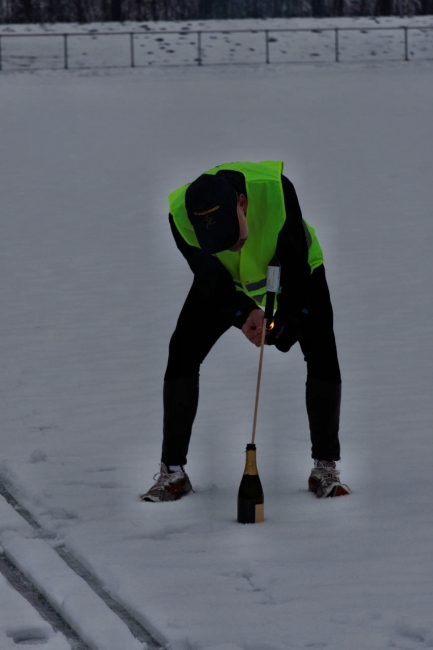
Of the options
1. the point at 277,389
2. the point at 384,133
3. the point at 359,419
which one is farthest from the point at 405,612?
the point at 384,133

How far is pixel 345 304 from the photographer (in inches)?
381

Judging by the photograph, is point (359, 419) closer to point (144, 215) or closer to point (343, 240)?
point (343, 240)

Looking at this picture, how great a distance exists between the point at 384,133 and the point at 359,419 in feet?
44.1

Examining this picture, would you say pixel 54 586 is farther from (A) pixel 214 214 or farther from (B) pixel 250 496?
(A) pixel 214 214

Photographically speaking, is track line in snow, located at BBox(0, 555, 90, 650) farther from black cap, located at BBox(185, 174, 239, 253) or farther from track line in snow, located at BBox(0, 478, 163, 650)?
black cap, located at BBox(185, 174, 239, 253)

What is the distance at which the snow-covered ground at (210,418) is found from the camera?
432 cm

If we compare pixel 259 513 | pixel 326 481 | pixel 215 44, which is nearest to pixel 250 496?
pixel 259 513

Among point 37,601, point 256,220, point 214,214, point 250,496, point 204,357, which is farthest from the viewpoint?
point 204,357

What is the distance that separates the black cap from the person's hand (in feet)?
1.29

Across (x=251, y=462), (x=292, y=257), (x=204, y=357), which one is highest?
(x=292, y=257)

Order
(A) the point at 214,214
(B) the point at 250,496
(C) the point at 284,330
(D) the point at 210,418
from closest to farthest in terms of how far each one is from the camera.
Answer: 1. (A) the point at 214,214
2. (C) the point at 284,330
3. (B) the point at 250,496
4. (D) the point at 210,418

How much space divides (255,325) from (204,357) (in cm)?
42

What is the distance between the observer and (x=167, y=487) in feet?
17.6

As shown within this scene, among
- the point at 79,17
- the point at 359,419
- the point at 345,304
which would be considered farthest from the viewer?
the point at 79,17
